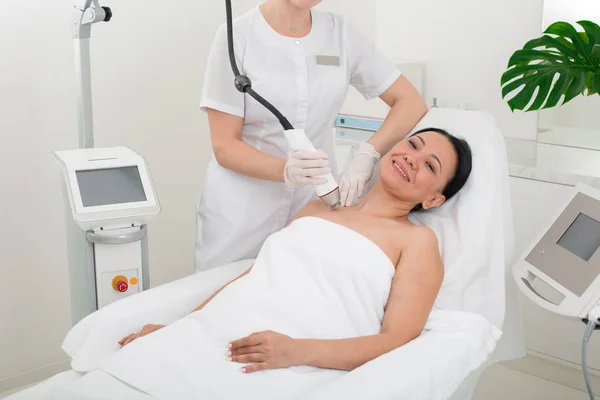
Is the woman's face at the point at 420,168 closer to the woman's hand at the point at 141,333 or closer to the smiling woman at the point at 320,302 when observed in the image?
the smiling woman at the point at 320,302

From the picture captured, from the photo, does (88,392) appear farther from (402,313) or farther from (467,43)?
(467,43)

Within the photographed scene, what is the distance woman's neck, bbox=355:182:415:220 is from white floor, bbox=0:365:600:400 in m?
1.03

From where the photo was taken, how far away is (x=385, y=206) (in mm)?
1867

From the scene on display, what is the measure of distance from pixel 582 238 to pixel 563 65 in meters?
0.87

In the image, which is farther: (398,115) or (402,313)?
(398,115)

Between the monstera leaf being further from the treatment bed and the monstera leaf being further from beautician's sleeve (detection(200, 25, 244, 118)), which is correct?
beautician's sleeve (detection(200, 25, 244, 118))

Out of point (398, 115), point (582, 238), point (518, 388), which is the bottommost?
point (518, 388)

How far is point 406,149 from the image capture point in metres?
1.82

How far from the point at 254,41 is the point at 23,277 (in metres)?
1.40

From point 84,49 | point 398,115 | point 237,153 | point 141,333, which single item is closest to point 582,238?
point 398,115

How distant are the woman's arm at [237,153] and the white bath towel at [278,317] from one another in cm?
15

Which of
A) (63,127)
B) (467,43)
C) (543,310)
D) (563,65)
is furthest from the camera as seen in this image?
(467,43)

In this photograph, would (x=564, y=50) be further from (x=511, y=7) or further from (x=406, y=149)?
(x=406, y=149)

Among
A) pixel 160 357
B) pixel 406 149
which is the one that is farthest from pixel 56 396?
pixel 406 149
